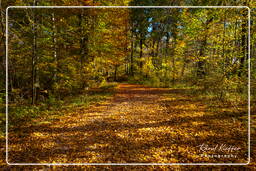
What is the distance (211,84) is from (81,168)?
692 centimetres

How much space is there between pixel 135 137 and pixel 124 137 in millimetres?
371

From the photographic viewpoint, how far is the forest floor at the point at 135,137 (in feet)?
11.7

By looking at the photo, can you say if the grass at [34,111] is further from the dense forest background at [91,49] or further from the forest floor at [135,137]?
the dense forest background at [91,49]

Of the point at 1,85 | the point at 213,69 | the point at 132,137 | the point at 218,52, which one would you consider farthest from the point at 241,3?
the point at 1,85

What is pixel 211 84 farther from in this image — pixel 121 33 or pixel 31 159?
pixel 121 33

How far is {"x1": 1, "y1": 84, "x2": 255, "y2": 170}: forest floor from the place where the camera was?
3.56 m

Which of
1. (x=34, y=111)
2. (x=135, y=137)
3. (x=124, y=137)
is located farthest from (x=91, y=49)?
(x=135, y=137)

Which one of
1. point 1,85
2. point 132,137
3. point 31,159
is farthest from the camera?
point 1,85

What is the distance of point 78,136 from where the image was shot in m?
4.61

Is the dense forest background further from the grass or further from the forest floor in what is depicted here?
the forest floor

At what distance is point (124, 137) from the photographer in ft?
14.9

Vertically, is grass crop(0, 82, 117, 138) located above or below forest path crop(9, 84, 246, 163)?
above

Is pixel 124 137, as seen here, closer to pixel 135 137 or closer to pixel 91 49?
pixel 135 137

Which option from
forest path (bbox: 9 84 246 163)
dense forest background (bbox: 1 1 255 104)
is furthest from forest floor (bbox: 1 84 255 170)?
dense forest background (bbox: 1 1 255 104)
